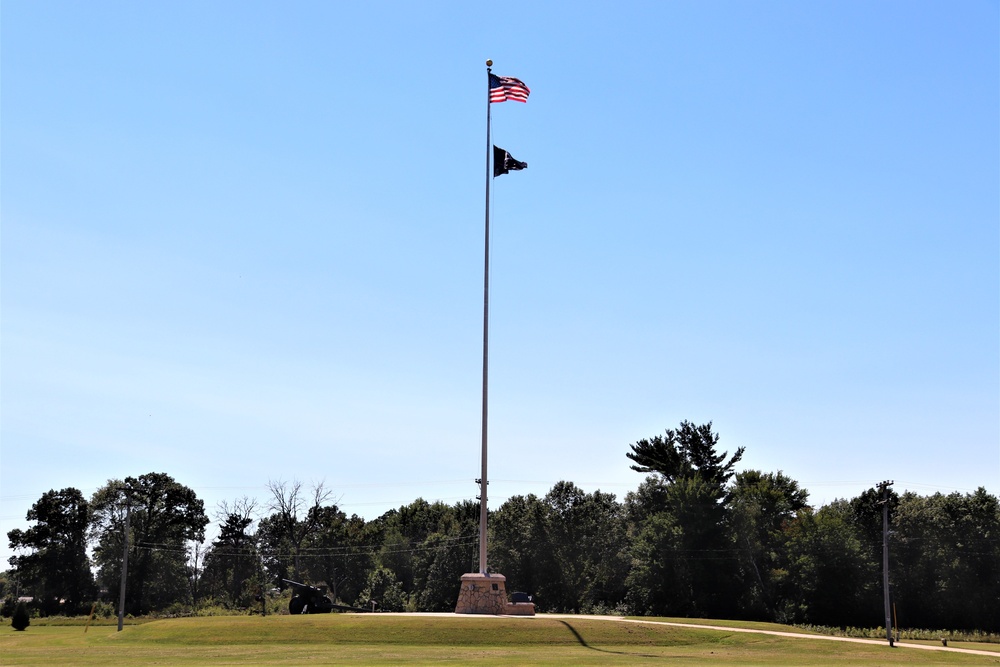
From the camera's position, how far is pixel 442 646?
38.6 metres

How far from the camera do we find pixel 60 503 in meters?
98.0

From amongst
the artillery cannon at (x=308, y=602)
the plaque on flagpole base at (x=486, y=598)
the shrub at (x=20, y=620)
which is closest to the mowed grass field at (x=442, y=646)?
the plaque on flagpole base at (x=486, y=598)

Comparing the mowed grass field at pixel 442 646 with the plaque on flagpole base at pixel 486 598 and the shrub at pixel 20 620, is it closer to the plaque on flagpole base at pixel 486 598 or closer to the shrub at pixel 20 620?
the plaque on flagpole base at pixel 486 598

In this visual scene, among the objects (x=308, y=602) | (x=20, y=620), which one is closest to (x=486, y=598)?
(x=308, y=602)

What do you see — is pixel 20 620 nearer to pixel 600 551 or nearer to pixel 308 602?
pixel 308 602

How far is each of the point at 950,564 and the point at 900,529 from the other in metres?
5.52

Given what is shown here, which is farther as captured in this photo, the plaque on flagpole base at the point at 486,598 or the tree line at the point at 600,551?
the tree line at the point at 600,551

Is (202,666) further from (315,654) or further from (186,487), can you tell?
(186,487)

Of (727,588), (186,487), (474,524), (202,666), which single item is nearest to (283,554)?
(186,487)

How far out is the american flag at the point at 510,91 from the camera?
50.2 meters

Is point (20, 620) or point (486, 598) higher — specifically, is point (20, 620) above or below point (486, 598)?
below

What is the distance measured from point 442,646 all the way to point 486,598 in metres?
8.49

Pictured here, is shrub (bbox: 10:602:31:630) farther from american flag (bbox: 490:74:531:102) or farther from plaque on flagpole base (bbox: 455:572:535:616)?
american flag (bbox: 490:74:531:102)

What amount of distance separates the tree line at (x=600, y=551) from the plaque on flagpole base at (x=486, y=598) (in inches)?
566
